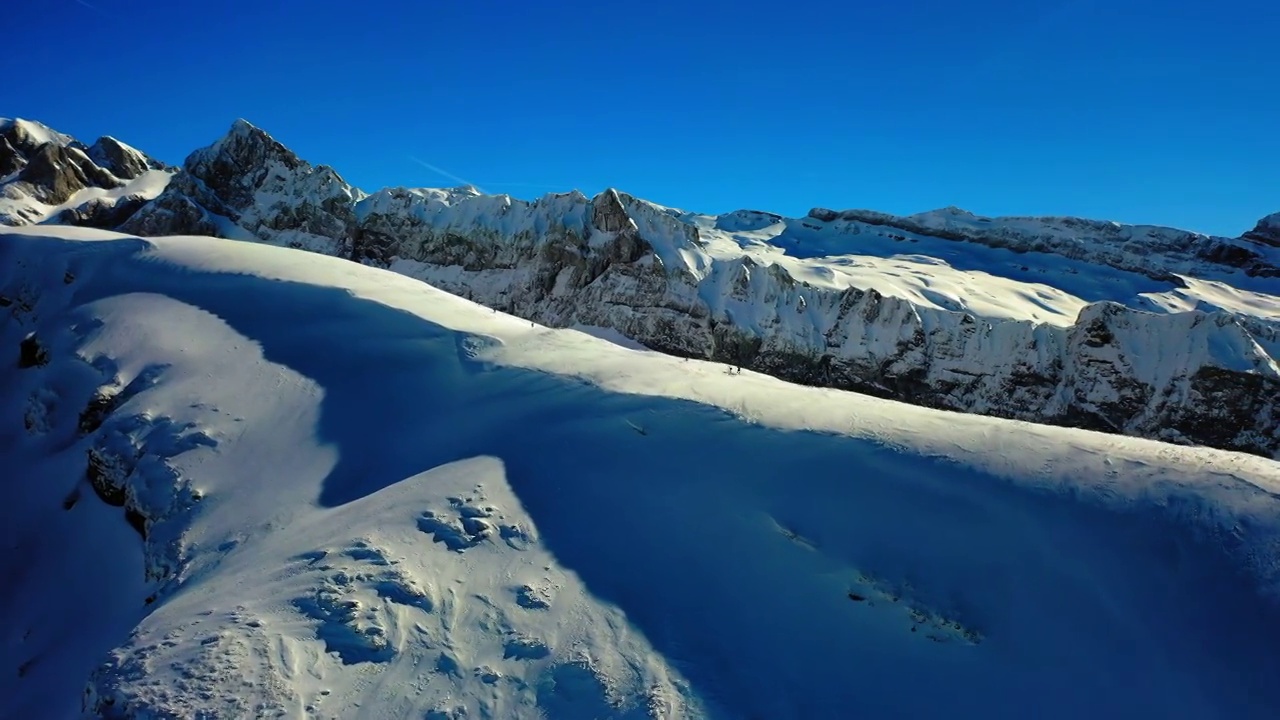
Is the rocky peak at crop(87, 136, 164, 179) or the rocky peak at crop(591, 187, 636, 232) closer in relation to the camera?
the rocky peak at crop(591, 187, 636, 232)

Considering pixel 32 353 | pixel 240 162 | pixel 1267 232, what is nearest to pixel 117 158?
pixel 240 162

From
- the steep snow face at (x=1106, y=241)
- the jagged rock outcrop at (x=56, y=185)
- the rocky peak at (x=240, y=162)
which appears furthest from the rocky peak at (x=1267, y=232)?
the jagged rock outcrop at (x=56, y=185)

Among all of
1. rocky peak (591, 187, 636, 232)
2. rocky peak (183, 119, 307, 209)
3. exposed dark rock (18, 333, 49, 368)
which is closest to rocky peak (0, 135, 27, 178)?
rocky peak (183, 119, 307, 209)

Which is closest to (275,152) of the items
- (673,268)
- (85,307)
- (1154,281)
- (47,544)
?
(673,268)

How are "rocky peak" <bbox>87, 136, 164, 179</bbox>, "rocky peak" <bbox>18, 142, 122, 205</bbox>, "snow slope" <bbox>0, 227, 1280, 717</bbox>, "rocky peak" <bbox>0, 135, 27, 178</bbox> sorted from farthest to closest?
1. "rocky peak" <bbox>87, 136, 164, 179</bbox>
2. "rocky peak" <bbox>0, 135, 27, 178</bbox>
3. "rocky peak" <bbox>18, 142, 122, 205</bbox>
4. "snow slope" <bbox>0, 227, 1280, 717</bbox>

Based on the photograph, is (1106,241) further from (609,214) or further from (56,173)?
(56,173)

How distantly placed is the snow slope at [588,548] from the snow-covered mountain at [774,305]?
22924mm

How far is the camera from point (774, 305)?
35781 mm

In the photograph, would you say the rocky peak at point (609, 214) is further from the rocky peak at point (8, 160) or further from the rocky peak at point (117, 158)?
the rocky peak at point (117, 158)

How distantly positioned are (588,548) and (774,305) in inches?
1153

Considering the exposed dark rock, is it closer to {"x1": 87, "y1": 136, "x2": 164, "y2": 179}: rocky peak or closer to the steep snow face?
{"x1": 87, "y1": 136, "x2": 164, "y2": 179}: rocky peak

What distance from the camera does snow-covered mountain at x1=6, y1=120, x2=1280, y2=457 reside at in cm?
2869

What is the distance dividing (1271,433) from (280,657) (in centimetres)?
3461

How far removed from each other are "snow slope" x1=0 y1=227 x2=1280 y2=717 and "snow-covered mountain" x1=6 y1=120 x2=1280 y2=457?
2292 centimetres
